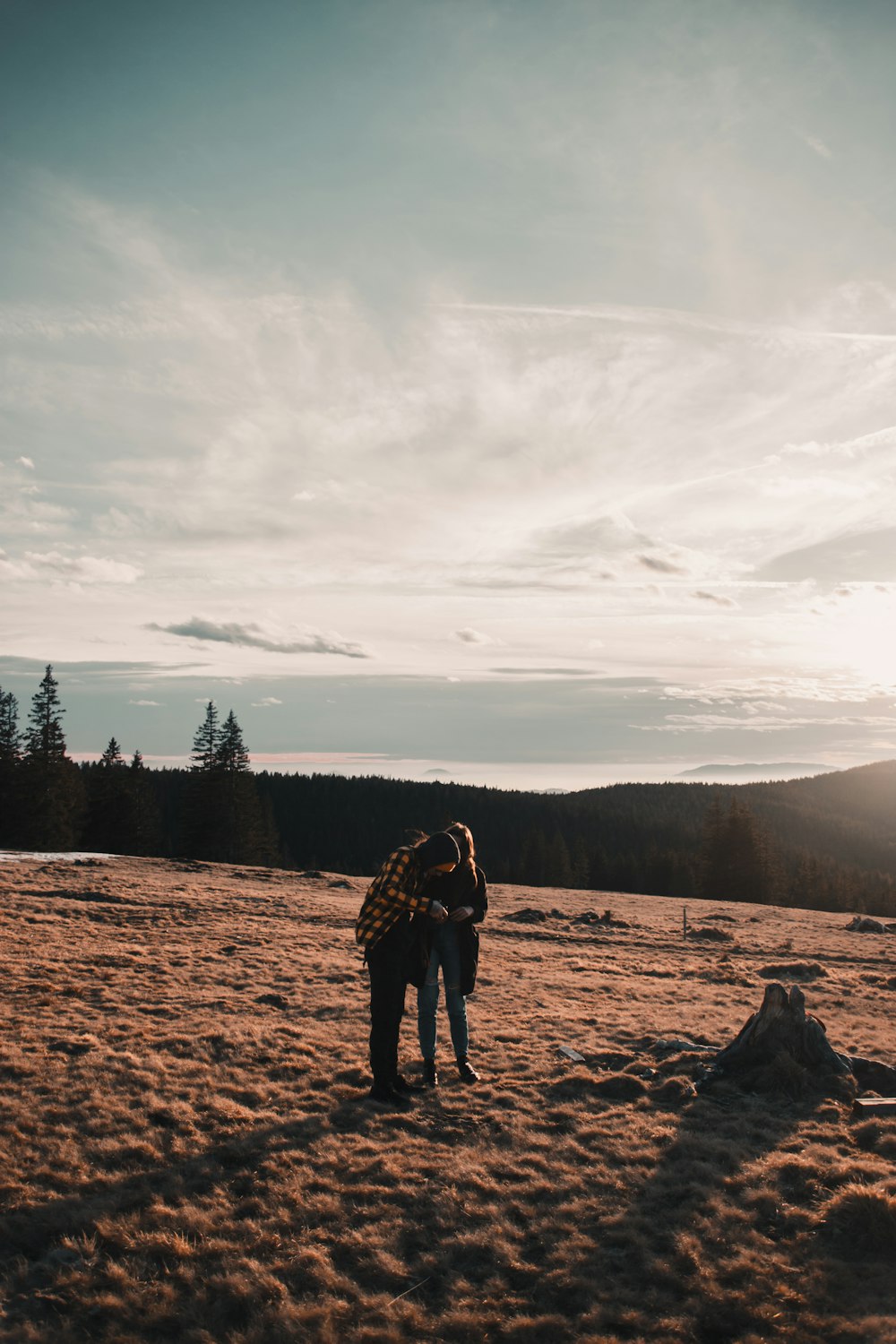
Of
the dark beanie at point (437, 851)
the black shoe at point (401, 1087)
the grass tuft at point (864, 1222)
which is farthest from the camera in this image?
the black shoe at point (401, 1087)

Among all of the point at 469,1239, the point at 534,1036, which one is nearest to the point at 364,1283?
the point at 469,1239

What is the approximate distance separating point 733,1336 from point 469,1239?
2.17 m

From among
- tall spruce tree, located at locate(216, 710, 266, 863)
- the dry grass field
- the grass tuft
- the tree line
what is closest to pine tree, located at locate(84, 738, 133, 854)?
the tree line

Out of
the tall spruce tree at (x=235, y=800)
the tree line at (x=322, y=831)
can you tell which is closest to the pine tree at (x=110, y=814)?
the tree line at (x=322, y=831)

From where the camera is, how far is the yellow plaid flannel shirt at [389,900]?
28.7 ft

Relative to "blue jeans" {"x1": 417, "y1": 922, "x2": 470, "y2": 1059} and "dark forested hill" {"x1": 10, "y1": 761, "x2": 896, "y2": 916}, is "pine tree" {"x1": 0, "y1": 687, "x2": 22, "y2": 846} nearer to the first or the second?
"dark forested hill" {"x1": 10, "y1": 761, "x2": 896, "y2": 916}

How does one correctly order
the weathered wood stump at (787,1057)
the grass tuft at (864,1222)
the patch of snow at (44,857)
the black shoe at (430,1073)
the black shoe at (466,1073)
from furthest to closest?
the patch of snow at (44,857)
the weathered wood stump at (787,1057)
the black shoe at (466,1073)
the black shoe at (430,1073)
the grass tuft at (864,1222)

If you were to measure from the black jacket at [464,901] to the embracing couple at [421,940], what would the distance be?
0.01 metres

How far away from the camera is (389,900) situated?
28.7ft

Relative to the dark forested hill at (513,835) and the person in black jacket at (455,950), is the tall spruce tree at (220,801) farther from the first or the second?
the person in black jacket at (455,950)

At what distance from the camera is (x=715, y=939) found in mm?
31688

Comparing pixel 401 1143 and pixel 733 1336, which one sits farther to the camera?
pixel 401 1143

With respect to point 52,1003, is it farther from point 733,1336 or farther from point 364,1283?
point 733,1336

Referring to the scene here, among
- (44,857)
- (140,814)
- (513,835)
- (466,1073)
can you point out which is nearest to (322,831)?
(513,835)
